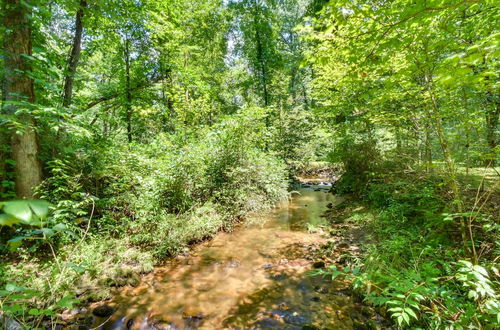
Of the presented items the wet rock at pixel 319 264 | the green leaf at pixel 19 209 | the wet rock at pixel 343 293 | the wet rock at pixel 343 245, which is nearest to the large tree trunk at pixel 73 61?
the green leaf at pixel 19 209

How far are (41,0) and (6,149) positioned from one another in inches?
102

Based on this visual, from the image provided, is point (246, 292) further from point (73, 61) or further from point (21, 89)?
point (73, 61)

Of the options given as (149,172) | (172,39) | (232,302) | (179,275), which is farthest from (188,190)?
(172,39)

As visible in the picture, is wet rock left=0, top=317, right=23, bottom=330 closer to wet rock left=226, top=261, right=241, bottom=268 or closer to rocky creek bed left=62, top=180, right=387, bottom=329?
rocky creek bed left=62, top=180, right=387, bottom=329

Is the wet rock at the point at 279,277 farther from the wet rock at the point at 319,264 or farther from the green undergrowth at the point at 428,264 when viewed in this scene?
the green undergrowth at the point at 428,264

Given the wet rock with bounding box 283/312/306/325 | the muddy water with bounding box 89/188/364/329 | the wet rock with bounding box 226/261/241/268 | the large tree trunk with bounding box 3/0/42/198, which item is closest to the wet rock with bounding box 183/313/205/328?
the muddy water with bounding box 89/188/364/329

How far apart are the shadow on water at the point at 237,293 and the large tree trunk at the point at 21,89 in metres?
2.70

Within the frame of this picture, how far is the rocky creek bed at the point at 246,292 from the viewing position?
3258 millimetres

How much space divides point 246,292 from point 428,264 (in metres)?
2.75

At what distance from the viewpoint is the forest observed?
2297 mm

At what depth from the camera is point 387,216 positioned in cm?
520

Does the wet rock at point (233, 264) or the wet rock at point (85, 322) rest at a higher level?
the wet rock at point (85, 322)

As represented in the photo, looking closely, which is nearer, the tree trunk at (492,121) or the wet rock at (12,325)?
the wet rock at (12,325)

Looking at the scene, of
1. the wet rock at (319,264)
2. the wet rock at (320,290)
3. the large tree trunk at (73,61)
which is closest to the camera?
the wet rock at (320,290)
